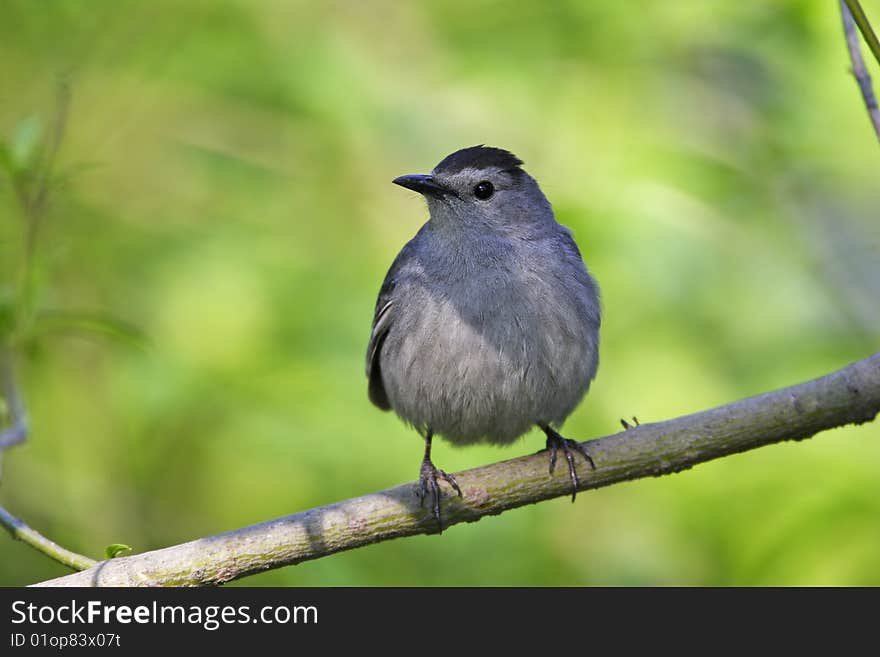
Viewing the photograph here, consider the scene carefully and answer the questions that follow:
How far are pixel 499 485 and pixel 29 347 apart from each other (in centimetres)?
173

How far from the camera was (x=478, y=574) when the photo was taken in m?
4.56

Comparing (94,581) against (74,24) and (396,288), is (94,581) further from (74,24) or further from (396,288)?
(74,24)

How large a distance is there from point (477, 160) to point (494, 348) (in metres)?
0.96

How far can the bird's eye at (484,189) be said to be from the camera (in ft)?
16.2

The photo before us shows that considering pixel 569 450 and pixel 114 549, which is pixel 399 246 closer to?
pixel 569 450

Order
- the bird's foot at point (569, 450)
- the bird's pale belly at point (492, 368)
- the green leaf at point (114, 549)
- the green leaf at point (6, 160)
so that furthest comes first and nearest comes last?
1. the bird's pale belly at point (492, 368)
2. the bird's foot at point (569, 450)
3. the green leaf at point (6, 160)
4. the green leaf at point (114, 549)

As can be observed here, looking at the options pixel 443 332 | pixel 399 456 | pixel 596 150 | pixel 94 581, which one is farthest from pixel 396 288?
pixel 94 581

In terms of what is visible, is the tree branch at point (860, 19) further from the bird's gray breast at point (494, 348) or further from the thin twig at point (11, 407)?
the thin twig at point (11, 407)

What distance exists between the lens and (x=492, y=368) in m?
4.48

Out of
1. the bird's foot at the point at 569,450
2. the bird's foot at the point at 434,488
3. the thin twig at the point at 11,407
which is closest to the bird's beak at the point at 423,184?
the bird's foot at the point at 569,450

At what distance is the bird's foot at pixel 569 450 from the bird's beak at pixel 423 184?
1.19 m

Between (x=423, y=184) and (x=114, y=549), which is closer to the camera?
(x=114, y=549)

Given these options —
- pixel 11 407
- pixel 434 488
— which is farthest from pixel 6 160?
pixel 434 488

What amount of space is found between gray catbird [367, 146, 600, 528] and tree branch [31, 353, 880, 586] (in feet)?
1.37
